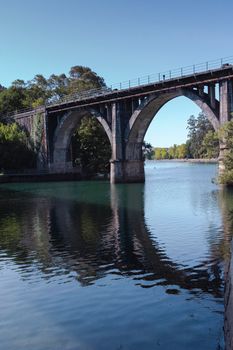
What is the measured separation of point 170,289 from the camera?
1173cm

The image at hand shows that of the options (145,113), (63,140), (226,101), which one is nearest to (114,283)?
(226,101)

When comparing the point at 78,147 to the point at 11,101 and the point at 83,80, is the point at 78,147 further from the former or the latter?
the point at 11,101

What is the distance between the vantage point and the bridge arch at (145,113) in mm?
47625

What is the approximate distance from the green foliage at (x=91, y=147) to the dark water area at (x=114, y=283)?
51.7 metres

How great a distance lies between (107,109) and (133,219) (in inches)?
1471

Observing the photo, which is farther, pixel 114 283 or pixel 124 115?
pixel 124 115

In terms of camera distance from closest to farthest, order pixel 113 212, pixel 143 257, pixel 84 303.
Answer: pixel 84 303
pixel 143 257
pixel 113 212

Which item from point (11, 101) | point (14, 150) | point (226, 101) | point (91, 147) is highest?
point (11, 101)

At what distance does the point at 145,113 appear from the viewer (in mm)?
56344

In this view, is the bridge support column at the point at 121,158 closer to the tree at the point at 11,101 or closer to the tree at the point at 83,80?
the tree at the point at 83,80

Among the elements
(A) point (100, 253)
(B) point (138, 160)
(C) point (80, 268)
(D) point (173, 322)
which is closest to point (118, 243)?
(A) point (100, 253)

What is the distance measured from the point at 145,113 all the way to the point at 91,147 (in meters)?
23.2

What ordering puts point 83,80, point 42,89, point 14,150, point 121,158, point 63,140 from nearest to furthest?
1. point 121,158
2. point 14,150
3. point 63,140
4. point 83,80
5. point 42,89

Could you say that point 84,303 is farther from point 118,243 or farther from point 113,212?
point 113,212
